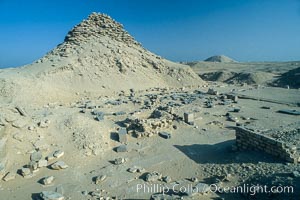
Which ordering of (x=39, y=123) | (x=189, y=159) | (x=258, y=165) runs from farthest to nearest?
(x=39, y=123) → (x=189, y=159) → (x=258, y=165)

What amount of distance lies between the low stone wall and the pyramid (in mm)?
13248

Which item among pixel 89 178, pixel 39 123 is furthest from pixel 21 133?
pixel 89 178

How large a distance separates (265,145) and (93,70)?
16.9 meters

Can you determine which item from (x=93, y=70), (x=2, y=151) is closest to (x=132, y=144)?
(x=2, y=151)

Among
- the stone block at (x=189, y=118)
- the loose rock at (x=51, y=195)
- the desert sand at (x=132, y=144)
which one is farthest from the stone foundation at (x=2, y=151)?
the stone block at (x=189, y=118)

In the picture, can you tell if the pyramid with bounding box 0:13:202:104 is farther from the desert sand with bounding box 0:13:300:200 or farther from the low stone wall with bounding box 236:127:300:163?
the low stone wall with bounding box 236:127:300:163

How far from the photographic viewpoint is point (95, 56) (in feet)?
74.6

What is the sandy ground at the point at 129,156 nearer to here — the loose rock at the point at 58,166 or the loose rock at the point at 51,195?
the loose rock at the point at 58,166

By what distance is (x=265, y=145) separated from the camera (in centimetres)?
751

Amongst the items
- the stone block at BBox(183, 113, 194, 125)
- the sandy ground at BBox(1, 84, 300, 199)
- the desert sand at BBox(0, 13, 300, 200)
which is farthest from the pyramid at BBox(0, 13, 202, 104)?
the stone block at BBox(183, 113, 194, 125)

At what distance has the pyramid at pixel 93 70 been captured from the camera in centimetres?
1800

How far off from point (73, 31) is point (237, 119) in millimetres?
18743

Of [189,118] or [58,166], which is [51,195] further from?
[189,118]

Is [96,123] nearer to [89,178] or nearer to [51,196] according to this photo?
[89,178]
